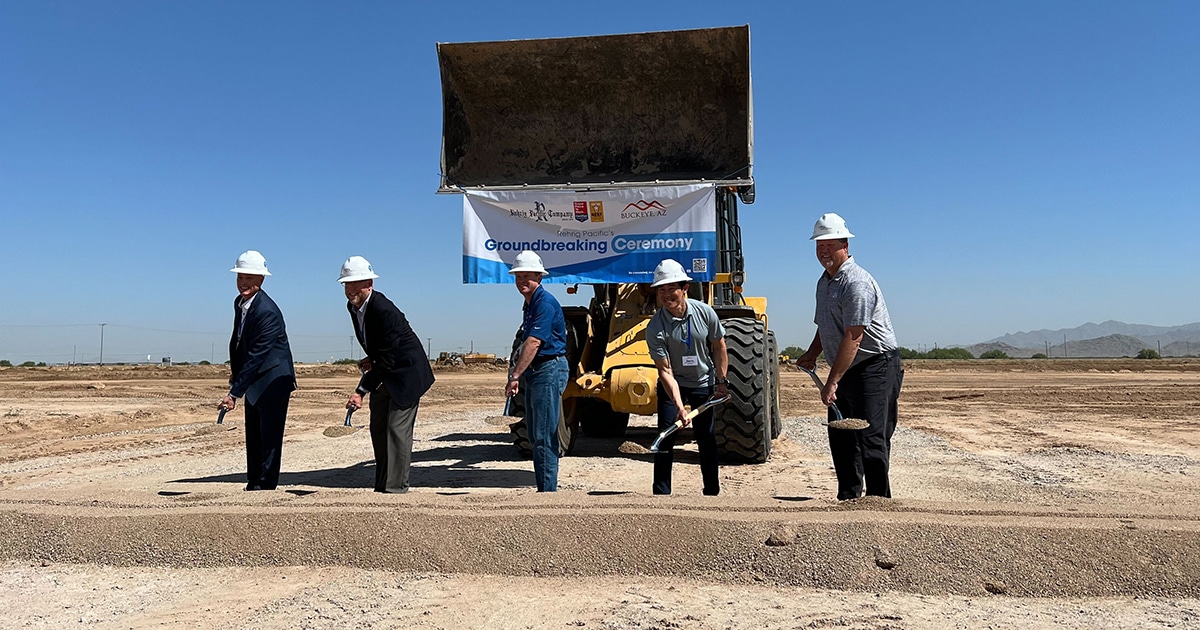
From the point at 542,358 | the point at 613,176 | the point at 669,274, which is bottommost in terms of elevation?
the point at 542,358

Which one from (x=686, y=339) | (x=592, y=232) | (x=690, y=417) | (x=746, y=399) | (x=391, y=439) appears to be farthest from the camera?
(x=592, y=232)

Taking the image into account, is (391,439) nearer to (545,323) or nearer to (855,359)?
(545,323)

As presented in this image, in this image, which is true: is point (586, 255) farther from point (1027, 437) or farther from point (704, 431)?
point (1027, 437)

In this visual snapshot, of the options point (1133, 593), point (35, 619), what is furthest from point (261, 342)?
point (1133, 593)

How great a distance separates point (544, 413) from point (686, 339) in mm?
1040

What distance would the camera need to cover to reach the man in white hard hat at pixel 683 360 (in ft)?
14.8

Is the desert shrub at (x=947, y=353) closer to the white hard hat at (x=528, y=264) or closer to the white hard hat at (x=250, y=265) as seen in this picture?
the white hard hat at (x=528, y=264)

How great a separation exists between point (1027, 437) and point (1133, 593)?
7368 mm

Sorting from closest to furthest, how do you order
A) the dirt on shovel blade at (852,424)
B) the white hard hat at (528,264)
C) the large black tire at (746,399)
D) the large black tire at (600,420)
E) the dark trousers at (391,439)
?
the dirt on shovel blade at (852,424) → the dark trousers at (391,439) → the white hard hat at (528,264) → the large black tire at (746,399) → the large black tire at (600,420)

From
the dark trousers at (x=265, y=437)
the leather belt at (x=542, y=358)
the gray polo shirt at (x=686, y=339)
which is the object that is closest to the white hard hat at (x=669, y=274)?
the gray polo shirt at (x=686, y=339)

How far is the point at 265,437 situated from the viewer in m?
5.08

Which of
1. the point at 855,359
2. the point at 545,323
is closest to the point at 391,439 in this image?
the point at 545,323

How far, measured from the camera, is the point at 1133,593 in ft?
9.96

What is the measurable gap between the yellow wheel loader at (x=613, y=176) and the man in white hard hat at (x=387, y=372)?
137 cm
